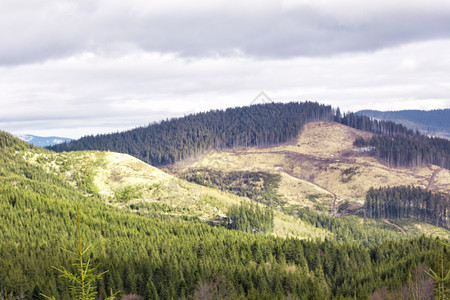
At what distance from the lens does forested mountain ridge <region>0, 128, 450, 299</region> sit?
100375 millimetres

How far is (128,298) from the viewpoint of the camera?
328 feet

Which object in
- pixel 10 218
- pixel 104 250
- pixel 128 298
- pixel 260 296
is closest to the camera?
pixel 260 296

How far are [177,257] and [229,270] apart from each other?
24.3 meters

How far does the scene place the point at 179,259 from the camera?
128500 millimetres

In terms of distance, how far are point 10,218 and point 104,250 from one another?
→ 171 feet

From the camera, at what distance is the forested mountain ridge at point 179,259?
10038 cm

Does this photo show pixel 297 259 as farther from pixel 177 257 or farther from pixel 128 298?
pixel 128 298

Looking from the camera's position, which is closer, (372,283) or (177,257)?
(372,283)

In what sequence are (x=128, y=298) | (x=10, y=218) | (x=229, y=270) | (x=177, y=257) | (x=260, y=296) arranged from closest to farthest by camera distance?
(x=260, y=296)
(x=128, y=298)
(x=229, y=270)
(x=177, y=257)
(x=10, y=218)

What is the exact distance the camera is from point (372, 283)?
10150cm

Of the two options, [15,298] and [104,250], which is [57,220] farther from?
[15,298]

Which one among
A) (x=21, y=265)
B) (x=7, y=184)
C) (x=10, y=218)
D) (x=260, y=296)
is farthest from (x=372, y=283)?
(x=7, y=184)

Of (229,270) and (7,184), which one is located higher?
(7,184)

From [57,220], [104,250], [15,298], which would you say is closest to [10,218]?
→ [57,220]
